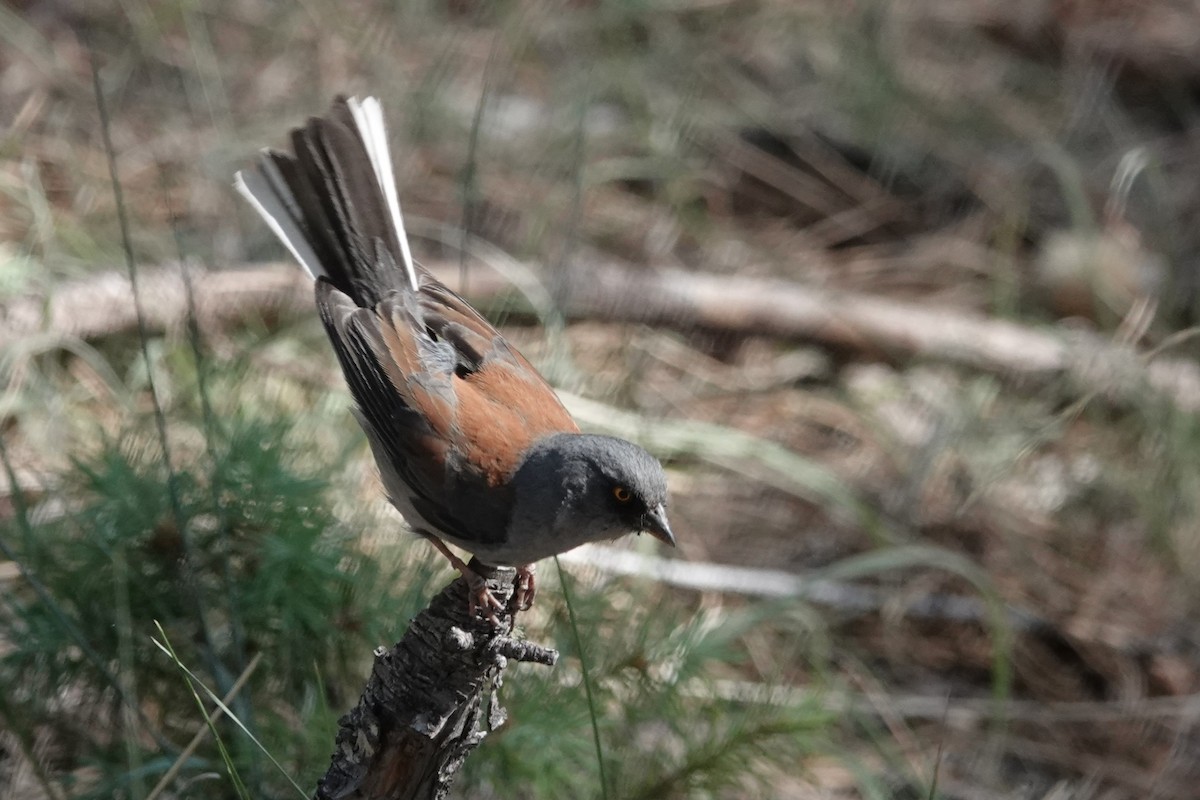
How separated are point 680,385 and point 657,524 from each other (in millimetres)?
2404

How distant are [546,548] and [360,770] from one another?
1.90ft

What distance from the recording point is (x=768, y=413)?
480cm

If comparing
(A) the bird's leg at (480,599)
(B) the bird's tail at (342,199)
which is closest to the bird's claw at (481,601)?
(A) the bird's leg at (480,599)

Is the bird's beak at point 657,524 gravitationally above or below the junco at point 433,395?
below

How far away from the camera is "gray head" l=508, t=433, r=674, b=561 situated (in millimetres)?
2447

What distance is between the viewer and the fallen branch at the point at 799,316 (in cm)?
443

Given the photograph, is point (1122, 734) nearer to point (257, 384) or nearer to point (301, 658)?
point (301, 658)

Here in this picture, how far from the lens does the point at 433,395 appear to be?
272 centimetres

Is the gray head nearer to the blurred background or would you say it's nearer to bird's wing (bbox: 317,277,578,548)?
bird's wing (bbox: 317,277,578,548)

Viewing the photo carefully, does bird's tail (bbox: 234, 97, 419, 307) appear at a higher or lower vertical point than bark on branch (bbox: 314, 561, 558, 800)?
higher

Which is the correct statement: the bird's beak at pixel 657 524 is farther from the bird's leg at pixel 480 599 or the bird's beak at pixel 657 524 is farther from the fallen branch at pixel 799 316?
the fallen branch at pixel 799 316

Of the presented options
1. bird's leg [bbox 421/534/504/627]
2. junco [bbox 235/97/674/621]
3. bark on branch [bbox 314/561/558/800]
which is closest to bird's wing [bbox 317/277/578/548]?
junco [bbox 235/97/674/621]

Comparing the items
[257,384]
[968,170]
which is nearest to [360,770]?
[257,384]

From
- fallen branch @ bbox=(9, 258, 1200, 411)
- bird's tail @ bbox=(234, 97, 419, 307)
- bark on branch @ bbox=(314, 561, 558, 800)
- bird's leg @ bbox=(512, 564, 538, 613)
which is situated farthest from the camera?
fallen branch @ bbox=(9, 258, 1200, 411)
